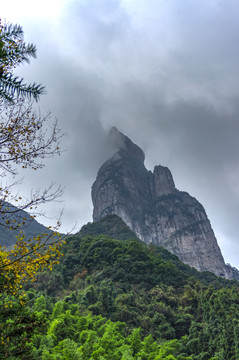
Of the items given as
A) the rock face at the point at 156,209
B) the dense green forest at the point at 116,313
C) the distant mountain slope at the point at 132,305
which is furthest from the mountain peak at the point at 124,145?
the distant mountain slope at the point at 132,305

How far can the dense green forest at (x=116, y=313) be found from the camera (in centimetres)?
1177

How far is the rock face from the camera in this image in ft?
391

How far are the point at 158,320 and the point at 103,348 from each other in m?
13.0

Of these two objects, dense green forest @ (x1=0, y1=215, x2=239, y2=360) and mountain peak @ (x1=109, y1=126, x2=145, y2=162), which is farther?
mountain peak @ (x1=109, y1=126, x2=145, y2=162)

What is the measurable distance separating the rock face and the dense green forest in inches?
3131

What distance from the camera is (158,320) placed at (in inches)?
969

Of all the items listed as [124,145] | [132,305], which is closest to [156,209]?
[124,145]

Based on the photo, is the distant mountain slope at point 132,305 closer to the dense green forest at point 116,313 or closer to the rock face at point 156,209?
the dense green forest at point 116,313

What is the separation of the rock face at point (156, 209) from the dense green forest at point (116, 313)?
7952 cm

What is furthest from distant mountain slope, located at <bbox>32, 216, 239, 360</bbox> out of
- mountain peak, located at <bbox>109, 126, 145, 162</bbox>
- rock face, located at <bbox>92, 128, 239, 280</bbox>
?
mountain peak, located at <bbox>109, 126, 145, 162</bbox>

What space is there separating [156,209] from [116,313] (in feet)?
375

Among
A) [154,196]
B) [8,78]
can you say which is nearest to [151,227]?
[154,196]

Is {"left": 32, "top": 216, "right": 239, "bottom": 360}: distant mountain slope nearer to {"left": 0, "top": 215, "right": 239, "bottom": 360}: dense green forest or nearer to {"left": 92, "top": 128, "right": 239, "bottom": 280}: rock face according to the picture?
{"left": 0, "top": 215, "right": 239, "bottom": 360}: dense green forest

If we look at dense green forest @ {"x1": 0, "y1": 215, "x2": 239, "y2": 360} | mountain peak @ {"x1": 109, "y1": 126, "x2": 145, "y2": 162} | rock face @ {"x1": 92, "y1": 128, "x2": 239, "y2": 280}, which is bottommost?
dense green forest @ {"x1": 0, "y1": 215, "x2": 239, "y2": 360}
